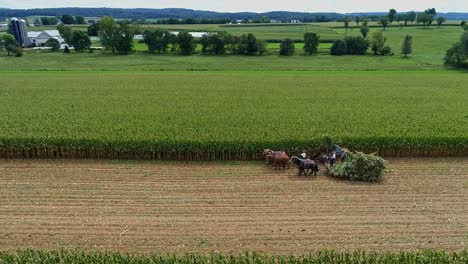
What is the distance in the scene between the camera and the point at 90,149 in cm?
2367

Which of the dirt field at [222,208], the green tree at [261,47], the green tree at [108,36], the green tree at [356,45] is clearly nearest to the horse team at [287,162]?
the dirt field at [222,208]

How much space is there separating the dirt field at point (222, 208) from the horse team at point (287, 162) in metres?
0.55

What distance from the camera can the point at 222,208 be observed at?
57.8 ft

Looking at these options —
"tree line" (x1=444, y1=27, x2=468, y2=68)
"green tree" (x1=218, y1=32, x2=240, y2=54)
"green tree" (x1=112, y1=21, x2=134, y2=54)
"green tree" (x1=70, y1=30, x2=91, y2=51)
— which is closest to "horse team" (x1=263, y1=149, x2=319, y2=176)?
"tree line" (x1=444, y1=27, x2=468, y2=68)

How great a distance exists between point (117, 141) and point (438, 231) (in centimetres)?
1781

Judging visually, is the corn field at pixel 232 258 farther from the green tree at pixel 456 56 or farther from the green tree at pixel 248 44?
the green tree at pixel 248 44

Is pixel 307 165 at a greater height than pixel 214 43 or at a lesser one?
lesser

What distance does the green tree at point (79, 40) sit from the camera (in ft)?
328

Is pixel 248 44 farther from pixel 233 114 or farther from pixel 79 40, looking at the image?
pixel 233 114

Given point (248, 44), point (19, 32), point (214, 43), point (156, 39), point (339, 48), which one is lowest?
point (339, 48)

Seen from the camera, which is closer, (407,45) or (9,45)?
(407,45)

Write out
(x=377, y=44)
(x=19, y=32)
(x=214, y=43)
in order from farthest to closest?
1. (x=19, y=32)
2. (x=214, y=43)
3. (x=377, y=44)

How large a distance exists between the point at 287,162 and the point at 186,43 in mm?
76406

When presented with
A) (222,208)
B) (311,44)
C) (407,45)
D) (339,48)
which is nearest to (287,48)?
(311,44)
